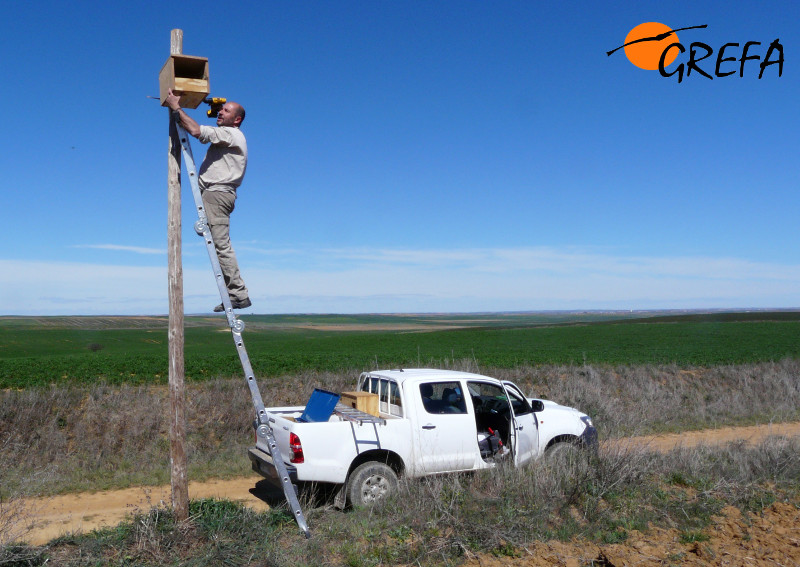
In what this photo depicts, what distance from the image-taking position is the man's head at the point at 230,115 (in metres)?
6.14

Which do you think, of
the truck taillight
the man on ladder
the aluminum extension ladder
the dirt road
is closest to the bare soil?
the dirt road

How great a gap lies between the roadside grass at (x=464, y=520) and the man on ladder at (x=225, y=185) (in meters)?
2.32

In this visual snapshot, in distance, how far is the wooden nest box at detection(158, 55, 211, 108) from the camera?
5945mm

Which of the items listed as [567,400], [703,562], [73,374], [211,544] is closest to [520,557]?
[703,562]

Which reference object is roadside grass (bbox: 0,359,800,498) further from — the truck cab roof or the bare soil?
the truck cab roof

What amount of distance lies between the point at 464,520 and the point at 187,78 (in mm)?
5225

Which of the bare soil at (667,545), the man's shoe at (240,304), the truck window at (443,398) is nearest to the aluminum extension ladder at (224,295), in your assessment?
the man's shoe at (240,304)

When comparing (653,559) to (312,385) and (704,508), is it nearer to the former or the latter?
(704,508)

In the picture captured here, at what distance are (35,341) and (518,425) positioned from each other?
196 feet

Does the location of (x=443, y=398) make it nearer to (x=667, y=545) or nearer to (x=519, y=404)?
(x=519, y=404)

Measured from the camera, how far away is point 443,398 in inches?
356

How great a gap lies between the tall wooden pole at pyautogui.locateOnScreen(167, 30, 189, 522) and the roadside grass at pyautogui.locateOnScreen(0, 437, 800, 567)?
1.13 ft

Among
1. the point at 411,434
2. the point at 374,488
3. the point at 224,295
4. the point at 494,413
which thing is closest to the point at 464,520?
the point at 374,488

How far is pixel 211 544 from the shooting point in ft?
19.6
